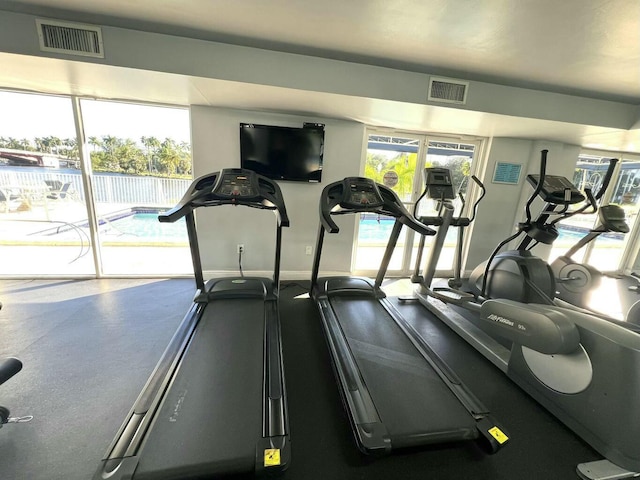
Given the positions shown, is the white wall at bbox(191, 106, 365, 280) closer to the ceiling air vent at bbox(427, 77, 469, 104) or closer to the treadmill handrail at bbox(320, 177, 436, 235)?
the treadmill handrail at bbox(320, 177, 436, 235)

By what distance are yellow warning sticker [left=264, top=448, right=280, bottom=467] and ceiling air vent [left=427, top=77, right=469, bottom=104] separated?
299 cm

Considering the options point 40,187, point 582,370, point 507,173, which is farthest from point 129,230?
point 507,173

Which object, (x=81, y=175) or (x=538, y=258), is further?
(x=81, y=175)

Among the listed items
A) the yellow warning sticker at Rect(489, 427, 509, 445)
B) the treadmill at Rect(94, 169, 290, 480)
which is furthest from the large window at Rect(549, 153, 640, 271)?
the treadmill at Rect(94, 169, 290, 480)

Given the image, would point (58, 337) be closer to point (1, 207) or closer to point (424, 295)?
point (1, 207)

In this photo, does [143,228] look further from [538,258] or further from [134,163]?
[538,258]

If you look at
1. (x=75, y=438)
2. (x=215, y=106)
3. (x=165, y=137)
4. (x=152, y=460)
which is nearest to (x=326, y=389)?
(x=152, y=460)

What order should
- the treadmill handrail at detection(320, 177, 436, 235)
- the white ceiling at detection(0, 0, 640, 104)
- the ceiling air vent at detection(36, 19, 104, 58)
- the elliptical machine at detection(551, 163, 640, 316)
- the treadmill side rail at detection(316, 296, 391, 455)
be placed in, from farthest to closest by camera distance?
the elliptical machine at detection(551, 163, 640, 316), the treadmill handrail at detection(320, 177, 436, 235), the ceiling air vent at detection(36, 19, 104, 58), the white ceiling at detection(0, 0, 640, 104), the treadmill side rail at detection(316, 296, 391, 455)

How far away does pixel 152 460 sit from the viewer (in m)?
1.24

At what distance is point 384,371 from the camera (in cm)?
191

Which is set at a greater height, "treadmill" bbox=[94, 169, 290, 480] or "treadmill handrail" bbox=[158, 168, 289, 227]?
"treadmill handrail" bbox=[158, 168, 289, 227]

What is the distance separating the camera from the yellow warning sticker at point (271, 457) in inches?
49.2

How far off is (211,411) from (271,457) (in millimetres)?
466

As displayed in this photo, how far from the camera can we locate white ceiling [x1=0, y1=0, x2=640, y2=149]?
1575mm
